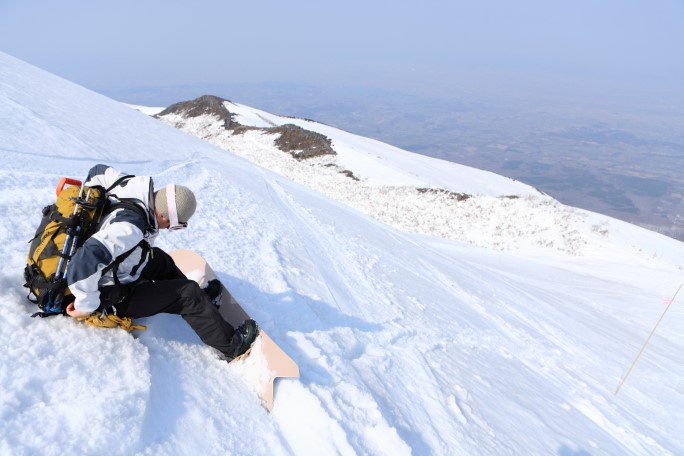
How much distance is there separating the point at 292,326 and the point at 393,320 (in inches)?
88.7

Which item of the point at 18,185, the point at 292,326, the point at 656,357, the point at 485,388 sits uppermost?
the point at 18,185

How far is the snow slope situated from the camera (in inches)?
117

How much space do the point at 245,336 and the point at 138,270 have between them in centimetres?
110

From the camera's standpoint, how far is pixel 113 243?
292 centimetres

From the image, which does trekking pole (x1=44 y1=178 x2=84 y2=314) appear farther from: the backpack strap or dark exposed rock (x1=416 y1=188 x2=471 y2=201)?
dark exposed rock (x1=416 y1=188 x2=471 y2=201)

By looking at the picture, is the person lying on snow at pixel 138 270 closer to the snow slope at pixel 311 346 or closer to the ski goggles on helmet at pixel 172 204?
the ski goggles on helmet at pixel 172 204

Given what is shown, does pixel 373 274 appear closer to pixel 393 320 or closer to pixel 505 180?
pixel 393 320

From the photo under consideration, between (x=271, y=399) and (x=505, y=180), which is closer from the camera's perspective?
(x=271, y=399)

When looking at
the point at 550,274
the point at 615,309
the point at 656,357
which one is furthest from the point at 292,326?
the point at 550,274

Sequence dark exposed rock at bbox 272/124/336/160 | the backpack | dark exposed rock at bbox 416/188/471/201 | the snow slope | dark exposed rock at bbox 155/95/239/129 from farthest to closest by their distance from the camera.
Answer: dark exposed rock at bbox 155/95/239/129
dark exposed rock at bbox 272/124/336/160
dark exposed rock at bbox 416/188/471/201
the backpack
the snow slope

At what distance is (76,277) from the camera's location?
2.84 metres

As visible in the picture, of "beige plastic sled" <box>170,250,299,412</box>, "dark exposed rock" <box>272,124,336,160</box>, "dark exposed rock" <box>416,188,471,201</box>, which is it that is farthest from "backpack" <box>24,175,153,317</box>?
"dark exposed rock" <box>272,124,336,160</box>

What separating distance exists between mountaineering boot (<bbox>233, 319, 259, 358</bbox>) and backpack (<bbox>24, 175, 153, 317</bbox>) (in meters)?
1.24

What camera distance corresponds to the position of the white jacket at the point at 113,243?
2.83 m
